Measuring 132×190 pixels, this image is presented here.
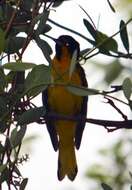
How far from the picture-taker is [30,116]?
1399 mm

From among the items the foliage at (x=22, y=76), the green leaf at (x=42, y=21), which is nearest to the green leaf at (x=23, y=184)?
the foliage at (x=22, y=76)

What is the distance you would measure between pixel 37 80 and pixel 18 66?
0.18ft

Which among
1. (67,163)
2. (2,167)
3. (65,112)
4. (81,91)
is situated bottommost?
(67,163)

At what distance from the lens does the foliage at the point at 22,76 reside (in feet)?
4.23

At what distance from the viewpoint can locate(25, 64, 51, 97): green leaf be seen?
1.27 meters

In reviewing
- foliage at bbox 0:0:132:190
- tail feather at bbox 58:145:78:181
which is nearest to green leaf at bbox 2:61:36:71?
foliage at bbox 0:0:132:190

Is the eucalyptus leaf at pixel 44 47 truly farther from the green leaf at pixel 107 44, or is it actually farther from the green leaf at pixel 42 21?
the green leaf at pixel 107 44

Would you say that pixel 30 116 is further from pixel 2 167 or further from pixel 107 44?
pixel 107 44

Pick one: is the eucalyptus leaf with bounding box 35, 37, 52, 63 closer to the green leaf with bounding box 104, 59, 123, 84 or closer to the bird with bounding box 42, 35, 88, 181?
the green leaf with bounding box 104, 59, 123, 84

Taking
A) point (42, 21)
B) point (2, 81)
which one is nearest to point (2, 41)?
point (2, 81)

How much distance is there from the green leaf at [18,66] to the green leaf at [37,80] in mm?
18

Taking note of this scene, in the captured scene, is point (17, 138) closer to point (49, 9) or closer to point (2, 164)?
point (2, 164)

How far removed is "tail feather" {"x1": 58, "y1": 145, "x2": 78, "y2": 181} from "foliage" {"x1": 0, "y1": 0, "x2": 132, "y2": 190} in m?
1.38

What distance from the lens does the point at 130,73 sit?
215 centimetres
